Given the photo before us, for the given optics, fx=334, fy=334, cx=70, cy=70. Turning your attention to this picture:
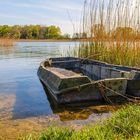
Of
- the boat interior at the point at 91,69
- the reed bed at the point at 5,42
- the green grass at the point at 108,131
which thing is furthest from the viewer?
the reed bed at the point at 5,42

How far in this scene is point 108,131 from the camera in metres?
3.81

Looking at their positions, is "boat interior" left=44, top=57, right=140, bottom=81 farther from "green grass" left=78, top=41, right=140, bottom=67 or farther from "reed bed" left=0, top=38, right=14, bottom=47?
"reed bed" left=0, top=38, right=14, bottom=47

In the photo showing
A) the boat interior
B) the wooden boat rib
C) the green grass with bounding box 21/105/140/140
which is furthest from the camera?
the boat interior

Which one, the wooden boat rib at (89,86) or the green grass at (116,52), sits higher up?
the green grass at (116,52)

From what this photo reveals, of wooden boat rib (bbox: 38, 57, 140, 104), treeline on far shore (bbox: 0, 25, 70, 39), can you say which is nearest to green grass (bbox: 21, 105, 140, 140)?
wooden boat rib (bbox: 38, 57, 140, 104)

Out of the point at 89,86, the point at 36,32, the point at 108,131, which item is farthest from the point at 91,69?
the point at 36,32

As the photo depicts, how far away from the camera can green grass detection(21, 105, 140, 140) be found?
354 cm

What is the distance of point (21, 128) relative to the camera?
451 centimetres

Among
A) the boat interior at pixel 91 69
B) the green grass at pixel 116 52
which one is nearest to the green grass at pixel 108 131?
the boat interior at pixel 91 69

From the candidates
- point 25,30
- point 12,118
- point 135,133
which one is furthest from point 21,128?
point 25,30

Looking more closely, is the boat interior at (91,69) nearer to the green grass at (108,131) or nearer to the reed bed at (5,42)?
the green grass at (108,131)

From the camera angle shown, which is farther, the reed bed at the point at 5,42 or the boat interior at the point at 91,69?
the reed bed at the point at 5,42

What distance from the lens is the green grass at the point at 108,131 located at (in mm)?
3541

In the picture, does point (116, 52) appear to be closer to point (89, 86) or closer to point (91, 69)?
point (91, 69)
